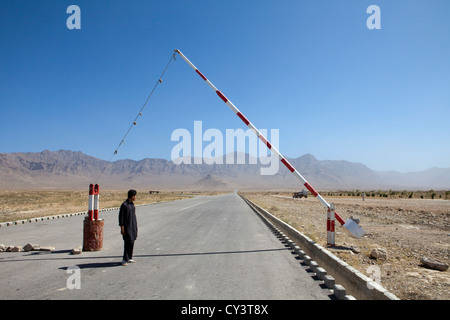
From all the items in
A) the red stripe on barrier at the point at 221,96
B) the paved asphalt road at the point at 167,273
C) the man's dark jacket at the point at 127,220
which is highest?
the red stripe on barrier at the point at 221,96

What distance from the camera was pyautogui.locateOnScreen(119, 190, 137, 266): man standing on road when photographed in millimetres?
7514

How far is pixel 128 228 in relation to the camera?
7684 millimetres

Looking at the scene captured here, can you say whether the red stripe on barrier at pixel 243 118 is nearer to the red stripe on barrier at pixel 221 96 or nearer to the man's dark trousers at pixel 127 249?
the red stripe on barrier at pixel 221 96

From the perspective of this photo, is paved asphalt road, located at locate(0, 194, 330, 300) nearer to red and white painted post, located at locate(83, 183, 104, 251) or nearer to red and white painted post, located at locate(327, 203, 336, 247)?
red and white painted post, located at locate(83, 183, 104, 251)

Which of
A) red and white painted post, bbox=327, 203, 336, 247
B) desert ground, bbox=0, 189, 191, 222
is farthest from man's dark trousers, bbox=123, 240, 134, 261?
desert ground, bbox=0, 189, 191, 222

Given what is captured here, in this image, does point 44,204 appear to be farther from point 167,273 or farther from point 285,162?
point 167,273

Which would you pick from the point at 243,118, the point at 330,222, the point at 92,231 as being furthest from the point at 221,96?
the point at 92,231

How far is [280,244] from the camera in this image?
417 inches

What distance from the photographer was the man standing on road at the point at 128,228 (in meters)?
7.51

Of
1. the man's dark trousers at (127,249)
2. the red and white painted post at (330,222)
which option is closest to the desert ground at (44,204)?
the man's dark trousers at (127,249)
